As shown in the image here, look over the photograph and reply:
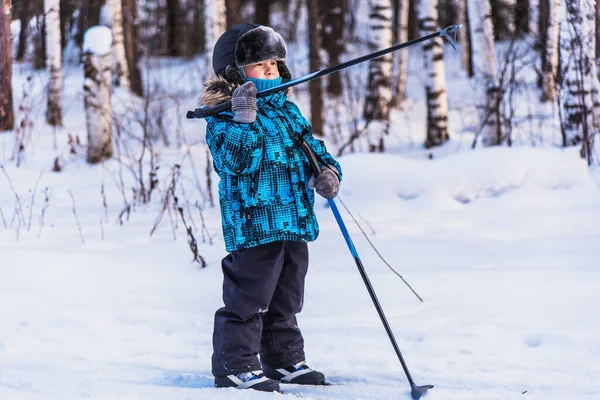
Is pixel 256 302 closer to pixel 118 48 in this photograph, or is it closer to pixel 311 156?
pixel 311 156

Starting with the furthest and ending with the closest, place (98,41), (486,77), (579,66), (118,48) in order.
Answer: (118,48)
(486,77)
(98,41)
(579,66)

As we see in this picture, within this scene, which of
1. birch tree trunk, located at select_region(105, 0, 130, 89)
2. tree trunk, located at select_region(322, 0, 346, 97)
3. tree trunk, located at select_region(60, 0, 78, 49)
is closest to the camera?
birch tree trunk, located at select_region(105, 0, 130, 89)

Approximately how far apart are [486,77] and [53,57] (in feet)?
19.4

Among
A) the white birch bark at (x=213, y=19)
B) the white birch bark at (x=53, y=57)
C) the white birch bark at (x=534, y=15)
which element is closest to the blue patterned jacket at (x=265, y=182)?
the white birch bark at (x=53, y=57)

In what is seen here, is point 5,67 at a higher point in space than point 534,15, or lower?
lower

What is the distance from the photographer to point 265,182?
3105 mm

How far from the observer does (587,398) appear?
297 cm

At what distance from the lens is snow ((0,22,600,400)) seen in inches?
132

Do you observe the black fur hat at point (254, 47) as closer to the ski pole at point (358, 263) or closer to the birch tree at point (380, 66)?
the ski pole at point (358, 263)

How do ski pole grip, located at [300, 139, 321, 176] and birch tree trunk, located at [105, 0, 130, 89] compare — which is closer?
ski pole grip, located at [300, 139, 321, 176]

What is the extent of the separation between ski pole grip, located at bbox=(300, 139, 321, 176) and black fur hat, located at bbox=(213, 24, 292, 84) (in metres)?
0.35

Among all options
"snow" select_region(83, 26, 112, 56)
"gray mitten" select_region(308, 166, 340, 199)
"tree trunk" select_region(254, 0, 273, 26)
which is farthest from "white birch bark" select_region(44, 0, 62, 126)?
"gray mitten" select_region(308, 166, 340, 199)

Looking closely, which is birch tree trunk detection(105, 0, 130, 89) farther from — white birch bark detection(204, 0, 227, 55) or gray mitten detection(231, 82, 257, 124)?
gray mitten detection(231, 82, 257, 124)

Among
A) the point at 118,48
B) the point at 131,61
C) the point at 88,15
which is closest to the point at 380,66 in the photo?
the point at 118,48
